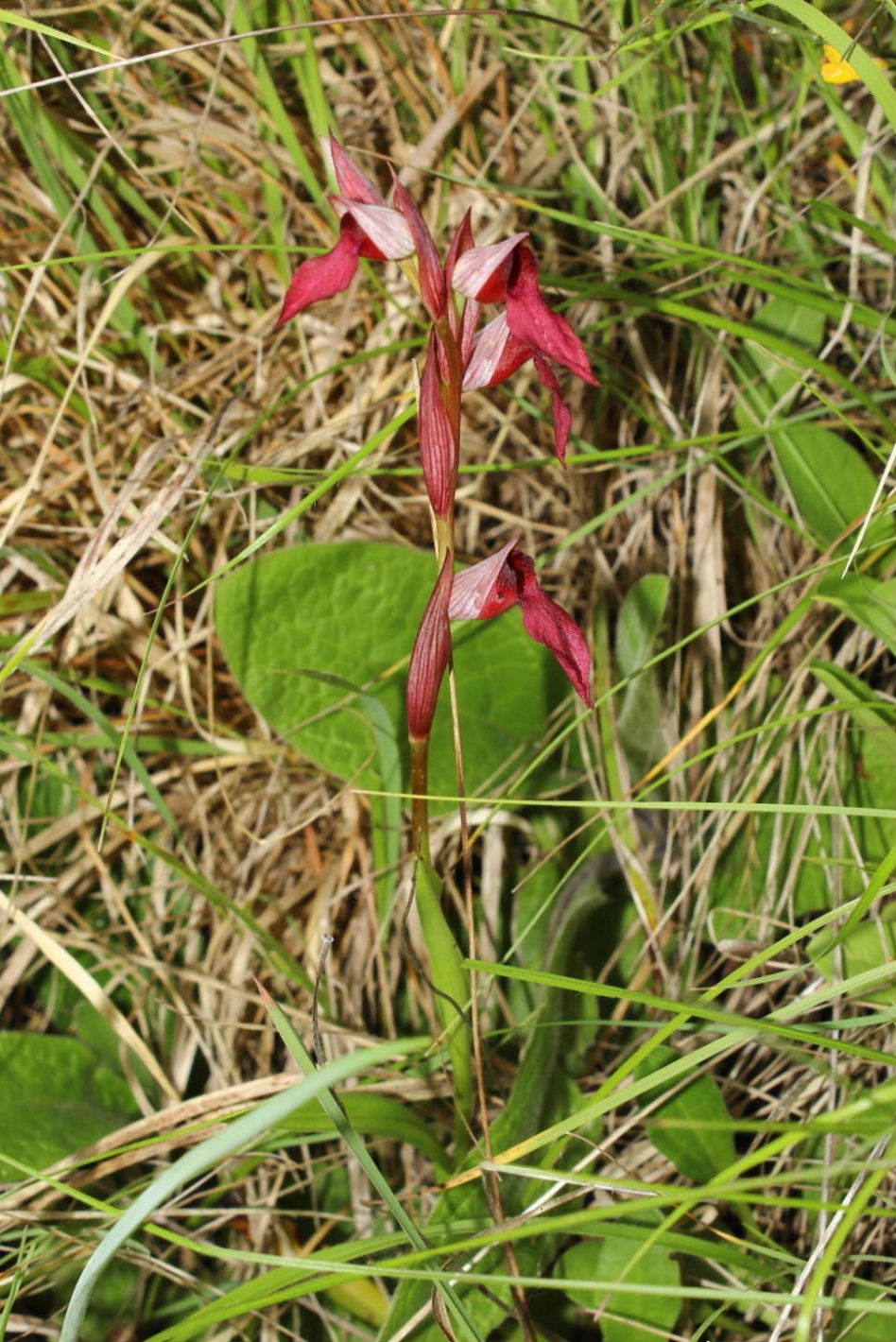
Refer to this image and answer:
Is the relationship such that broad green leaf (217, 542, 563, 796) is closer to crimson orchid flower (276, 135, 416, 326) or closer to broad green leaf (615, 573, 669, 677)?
broad green leaf (615, 573, 669, 677)

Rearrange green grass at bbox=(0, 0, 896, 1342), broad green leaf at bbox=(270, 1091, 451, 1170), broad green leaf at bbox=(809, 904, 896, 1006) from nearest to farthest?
1. broad green leaf at bbox=(270, 1091, 451, 1170)
2. broad green leaf at bbox=(809, 904, 896, 1006)
3. green grass at bbox=(0, 0, 896, 1342)

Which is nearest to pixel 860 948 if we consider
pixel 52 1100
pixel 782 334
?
pixel 782 334

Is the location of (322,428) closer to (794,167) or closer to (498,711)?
(498,711)

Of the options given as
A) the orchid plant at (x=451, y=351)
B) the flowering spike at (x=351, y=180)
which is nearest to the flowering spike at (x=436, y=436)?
the orchid plant at (x=451, y=351)

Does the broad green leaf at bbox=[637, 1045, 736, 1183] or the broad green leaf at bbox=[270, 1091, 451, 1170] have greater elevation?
the broad green leaf at bbox=[270, 1091, 451, 1170]

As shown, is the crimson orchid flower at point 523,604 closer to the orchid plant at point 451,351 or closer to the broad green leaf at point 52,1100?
the orchid plant at point 451,351

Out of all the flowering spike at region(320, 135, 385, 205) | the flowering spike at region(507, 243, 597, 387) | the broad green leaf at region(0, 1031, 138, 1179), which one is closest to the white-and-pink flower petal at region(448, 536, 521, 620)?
the flowering spike at region(507, 243, 597, 387)

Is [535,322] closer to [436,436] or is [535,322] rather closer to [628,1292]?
[436,436]

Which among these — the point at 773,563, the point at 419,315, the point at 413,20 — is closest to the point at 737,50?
the point at 413,20
